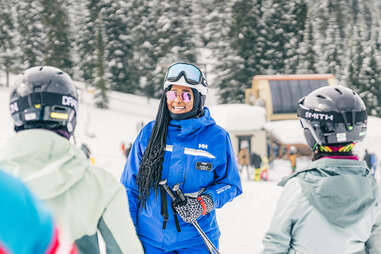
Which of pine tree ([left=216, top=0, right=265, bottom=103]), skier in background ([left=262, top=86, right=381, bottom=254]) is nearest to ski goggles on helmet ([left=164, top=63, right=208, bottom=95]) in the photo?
skier in background ([left=262, top=86, right=381, bottom=254])

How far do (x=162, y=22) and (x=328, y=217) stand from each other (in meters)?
36.1

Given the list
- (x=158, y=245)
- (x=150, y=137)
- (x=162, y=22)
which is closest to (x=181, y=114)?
(x=150, y=137)

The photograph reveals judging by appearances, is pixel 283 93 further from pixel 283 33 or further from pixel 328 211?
pixel 328 211

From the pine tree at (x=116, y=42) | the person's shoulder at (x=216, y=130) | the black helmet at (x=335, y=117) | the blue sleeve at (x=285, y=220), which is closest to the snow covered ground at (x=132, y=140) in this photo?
the pine tree at (x=116, y=42)

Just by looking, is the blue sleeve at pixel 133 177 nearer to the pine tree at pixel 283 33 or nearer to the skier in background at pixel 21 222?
the skier in background at pixel 21 222

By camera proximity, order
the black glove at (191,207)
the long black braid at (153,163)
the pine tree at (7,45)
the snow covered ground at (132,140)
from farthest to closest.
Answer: the pine tree at (7,45) < the snow covered ground at (132,140) < the long black braid at (153,163) < the black glove at (191,207)

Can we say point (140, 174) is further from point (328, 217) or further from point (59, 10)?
point (59, 10)

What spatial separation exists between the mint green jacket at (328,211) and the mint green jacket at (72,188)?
2.46 ft

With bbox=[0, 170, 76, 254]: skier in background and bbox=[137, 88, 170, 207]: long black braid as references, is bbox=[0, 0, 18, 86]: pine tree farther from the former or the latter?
bbox=[0, 170, 76, 254]: skier in background

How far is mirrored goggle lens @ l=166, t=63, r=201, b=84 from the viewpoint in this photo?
2.96 m

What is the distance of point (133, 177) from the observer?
287 cm

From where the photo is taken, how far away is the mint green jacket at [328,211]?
1.90 metres

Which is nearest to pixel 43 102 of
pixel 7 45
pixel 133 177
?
pixel 133 177

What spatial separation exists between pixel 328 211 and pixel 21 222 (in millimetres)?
1418
